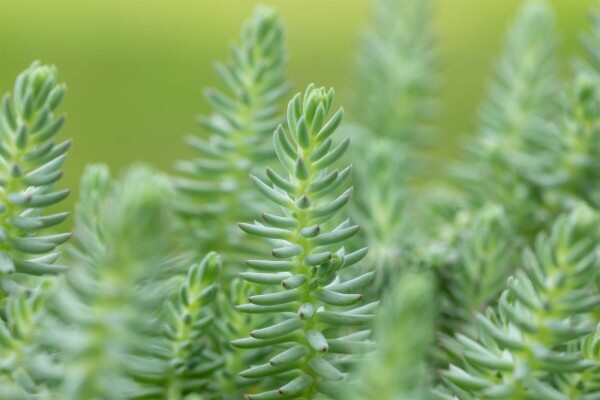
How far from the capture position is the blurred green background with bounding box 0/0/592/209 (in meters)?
1.09

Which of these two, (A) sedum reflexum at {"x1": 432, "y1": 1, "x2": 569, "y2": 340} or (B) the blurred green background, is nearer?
(A) sedum reflexum at {"x1": 432, "y1": 1, "x2": 569, "y2": 340}

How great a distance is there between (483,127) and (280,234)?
359 mm

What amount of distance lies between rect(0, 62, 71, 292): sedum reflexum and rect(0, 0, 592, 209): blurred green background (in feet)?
2.07

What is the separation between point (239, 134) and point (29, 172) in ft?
0.60

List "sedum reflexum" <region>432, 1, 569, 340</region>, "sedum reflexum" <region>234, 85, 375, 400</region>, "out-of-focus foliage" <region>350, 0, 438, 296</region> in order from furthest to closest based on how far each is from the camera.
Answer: "out-of-focus foliage" <region>350, 0, 438, 296</region> < "sedum reflexum" <region>432, 1, 569, 340</region> < "sedum reflexum" <region>234, 85, 375, 400</region>

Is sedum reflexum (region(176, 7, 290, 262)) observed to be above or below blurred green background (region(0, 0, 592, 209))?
below

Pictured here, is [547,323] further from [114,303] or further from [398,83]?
[398,83]

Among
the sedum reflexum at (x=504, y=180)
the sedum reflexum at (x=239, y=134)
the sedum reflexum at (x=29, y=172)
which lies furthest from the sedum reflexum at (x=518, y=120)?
the sedum reflexum at (x=29, y=172)

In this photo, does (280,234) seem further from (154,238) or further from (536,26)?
(536,26)

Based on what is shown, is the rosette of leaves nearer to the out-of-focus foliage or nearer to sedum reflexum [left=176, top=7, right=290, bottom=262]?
sedum reflexum [left=176, top=7, right=290, bottom=262]

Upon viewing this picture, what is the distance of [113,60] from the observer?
1240 millimetres

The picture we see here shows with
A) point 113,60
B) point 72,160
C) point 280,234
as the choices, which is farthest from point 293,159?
point 113,60

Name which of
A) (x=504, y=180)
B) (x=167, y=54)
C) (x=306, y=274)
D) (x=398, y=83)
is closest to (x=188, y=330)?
(x=306, y=274)

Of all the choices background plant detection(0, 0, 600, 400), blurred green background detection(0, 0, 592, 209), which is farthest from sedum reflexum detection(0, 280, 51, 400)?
blurred green background detection(0, 0, 592, 209)
